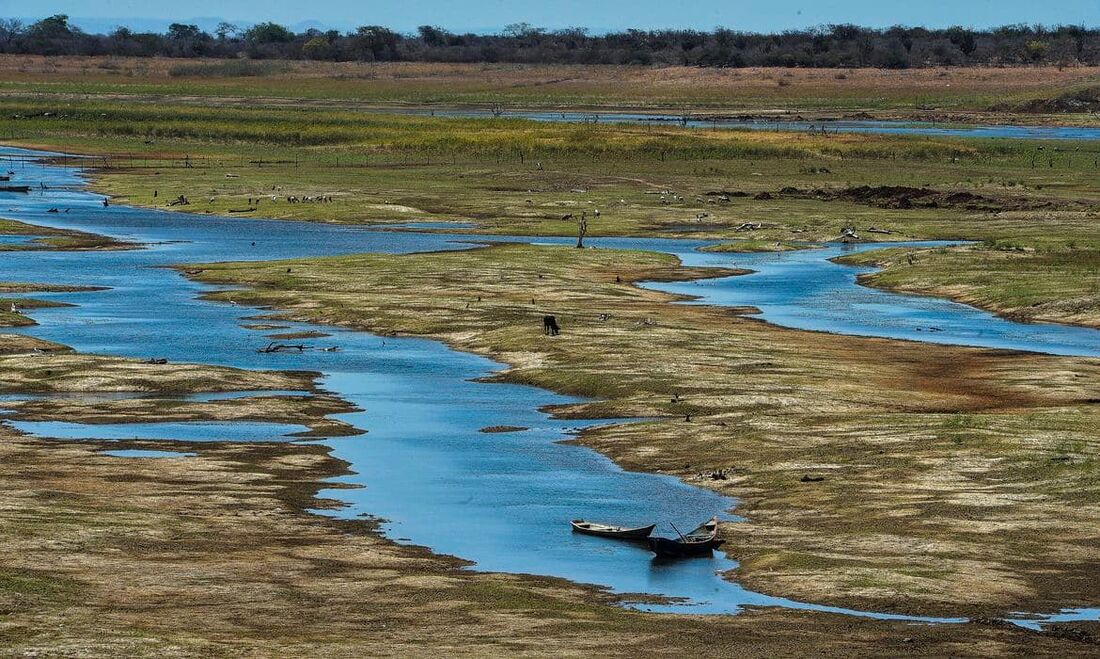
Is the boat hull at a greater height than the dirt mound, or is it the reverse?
the boat hull

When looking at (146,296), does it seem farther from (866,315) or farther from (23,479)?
(23,479)

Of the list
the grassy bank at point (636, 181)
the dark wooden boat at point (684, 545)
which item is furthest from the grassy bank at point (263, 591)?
the grassy bank at point (636, 181)

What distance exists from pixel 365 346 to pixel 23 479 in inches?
983

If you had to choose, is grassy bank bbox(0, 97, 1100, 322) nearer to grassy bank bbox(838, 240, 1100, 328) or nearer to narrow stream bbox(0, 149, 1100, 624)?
grassy bank bbox(838, 240, 1100, 328)

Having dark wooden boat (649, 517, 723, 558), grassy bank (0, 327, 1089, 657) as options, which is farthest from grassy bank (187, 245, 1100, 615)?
grassy bank (0, 327, 1089, 657)

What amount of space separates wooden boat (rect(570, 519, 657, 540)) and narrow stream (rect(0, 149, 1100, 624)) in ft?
0.81

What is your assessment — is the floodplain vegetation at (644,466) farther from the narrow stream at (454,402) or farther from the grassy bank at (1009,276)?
the narrow stream at (454,402)

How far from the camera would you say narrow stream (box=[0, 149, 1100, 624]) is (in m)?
35.9

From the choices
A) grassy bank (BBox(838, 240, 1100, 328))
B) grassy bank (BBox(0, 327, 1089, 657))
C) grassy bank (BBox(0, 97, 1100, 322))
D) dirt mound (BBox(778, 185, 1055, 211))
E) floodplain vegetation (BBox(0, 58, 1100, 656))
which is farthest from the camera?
dirt mound (BBox(778, 185, 1055, 211))

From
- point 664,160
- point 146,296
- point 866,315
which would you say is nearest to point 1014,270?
point 866,315

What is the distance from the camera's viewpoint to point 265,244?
98938mm

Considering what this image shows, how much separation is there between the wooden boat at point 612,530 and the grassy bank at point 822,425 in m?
2.02

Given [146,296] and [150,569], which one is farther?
[146,296]

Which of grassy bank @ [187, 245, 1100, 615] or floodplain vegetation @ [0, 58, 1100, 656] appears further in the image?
grassy bank @ [187, 245, 1100, 615]
